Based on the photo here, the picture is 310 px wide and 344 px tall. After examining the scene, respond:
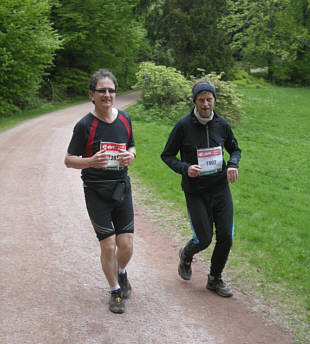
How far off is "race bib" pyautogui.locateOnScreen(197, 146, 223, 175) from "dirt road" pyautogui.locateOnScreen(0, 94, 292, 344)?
53.9 inches

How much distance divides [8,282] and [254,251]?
323 centimetres

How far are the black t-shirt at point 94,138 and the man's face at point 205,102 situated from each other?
787 millimetres

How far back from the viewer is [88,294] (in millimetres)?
4336

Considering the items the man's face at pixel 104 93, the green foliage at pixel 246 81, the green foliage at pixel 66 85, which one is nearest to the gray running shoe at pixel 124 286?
the man's face at pixel 104 93

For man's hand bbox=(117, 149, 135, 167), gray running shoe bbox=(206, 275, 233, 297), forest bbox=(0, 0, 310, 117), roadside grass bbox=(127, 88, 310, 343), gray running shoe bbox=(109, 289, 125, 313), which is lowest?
roadside grass bbox=(127, 88, 310, 343)

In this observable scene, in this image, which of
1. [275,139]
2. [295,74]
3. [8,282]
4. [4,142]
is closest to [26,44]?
[4,142]

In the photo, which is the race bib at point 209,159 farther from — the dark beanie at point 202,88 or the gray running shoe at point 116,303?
the gray running shoe at point 116,303

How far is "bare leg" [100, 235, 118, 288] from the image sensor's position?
3.82 meters

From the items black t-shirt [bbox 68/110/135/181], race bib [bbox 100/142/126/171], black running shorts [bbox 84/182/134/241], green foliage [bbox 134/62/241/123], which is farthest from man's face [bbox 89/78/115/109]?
green foliage [bbox 134/62/241/123]

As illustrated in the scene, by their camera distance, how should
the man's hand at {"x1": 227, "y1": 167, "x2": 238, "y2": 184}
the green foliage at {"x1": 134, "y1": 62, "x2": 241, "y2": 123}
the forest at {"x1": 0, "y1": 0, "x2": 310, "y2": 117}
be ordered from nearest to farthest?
the man's hand at {"x1": 227, "y1": 167, "x2": 238, "y2": 184} → the forest at {"x1": 0, "y1": 0, "x2": 310, "y2": 117} → the green foliage at {"x1": 134, "y1": 62, "x2": 241, "y2": 123}

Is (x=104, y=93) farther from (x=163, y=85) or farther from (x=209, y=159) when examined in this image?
(x=163, y=85)

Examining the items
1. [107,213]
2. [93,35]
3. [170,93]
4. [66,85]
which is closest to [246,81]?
[93,35]

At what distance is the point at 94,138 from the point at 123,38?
2993 centimetres

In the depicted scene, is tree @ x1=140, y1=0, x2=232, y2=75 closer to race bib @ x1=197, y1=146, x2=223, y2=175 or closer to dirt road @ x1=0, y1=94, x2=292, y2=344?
dirt road @ x1=0, y1=94, x2=292, y2=344
